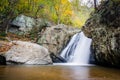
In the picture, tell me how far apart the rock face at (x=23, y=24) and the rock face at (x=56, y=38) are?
3855 mm

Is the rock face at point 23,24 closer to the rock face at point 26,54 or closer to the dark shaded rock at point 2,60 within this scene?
the rock face at point 26,54

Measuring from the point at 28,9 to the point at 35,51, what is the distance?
1249cm

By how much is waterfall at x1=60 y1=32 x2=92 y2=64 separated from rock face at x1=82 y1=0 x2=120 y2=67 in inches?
56.7

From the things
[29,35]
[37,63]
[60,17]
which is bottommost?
[37,63]

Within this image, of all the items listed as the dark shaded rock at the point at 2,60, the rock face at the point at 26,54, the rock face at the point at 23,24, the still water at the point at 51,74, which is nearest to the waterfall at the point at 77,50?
the rock face at the point at 26,54

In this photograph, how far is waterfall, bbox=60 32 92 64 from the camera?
1903cm

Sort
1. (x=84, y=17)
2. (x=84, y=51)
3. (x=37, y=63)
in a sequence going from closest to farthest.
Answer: (x=37, y=63)
(x=84, y=51)
(x=84, y=17)

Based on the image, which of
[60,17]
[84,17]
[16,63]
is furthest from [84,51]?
[84,17]

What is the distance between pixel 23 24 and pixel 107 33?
12.0 metres

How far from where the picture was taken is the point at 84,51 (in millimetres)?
19625

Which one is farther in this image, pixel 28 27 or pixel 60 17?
pixel 60 17

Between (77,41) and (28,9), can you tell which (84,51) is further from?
(28,9)

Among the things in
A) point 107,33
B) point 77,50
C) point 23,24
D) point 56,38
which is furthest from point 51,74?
point 23,24

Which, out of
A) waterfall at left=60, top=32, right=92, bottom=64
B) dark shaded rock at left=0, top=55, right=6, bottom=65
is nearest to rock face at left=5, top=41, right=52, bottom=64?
dark shaded rock at left=0, top=55, right=6, bottom=65
